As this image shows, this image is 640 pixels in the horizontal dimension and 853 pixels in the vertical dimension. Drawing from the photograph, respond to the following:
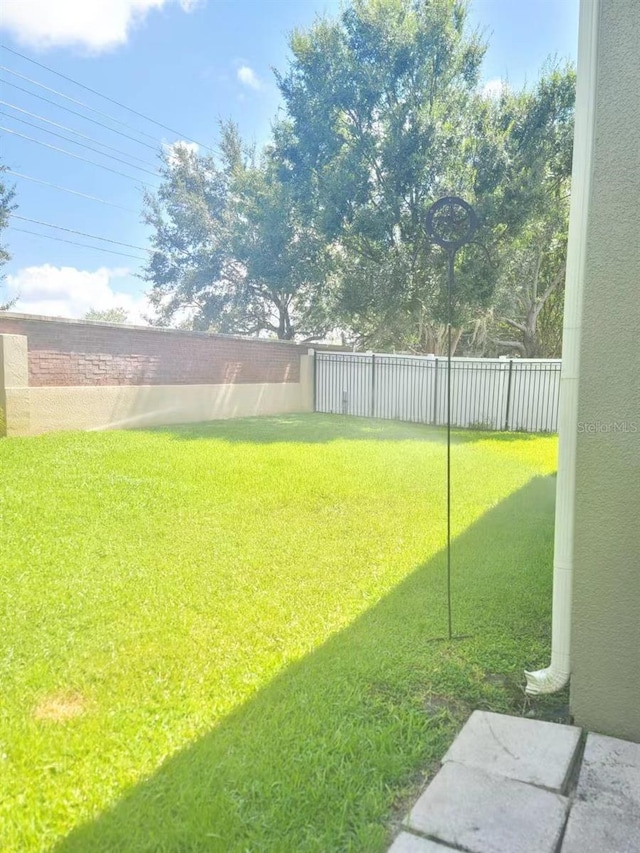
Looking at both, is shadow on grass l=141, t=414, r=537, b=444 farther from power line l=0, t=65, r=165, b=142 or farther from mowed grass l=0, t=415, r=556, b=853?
power line l=0, t=65, r=165, b=142

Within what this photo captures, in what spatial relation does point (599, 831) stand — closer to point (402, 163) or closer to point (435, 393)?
point (435, 393)

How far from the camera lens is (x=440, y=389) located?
11695mm

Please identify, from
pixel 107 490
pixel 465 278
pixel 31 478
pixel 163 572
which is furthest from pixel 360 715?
pixel 465 278

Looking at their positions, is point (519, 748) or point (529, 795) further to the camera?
point (519, 748)

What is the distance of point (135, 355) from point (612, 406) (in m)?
8.34

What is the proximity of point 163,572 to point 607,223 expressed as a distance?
2654 millimetres

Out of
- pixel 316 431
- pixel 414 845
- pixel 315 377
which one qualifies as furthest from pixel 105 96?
pixel 414 845

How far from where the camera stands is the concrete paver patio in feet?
3.73

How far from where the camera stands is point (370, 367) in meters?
12.5

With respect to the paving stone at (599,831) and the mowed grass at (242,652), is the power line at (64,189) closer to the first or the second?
the mowed grass at (242,652)

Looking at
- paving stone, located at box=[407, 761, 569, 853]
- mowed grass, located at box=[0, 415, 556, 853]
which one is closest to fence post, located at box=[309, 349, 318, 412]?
mowed grass, located at box=[0, 415, 556, 853]

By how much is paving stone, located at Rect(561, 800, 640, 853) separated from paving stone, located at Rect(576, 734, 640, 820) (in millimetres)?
27

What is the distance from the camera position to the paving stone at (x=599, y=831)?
1114 mm

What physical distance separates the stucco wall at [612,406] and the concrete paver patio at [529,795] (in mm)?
185
